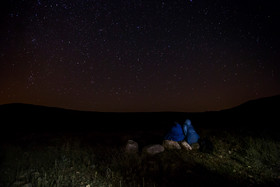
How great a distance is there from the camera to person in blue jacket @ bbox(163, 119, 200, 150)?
753 cm

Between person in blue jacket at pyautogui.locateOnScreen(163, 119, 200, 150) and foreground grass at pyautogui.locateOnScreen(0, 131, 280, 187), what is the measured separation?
491 millimetres

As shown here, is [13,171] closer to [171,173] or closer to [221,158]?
[171,173]

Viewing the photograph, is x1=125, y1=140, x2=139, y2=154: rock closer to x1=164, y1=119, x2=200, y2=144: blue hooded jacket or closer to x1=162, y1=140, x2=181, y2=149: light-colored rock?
x1=162, y1=140, x2=181, y2=149: light-colored rock

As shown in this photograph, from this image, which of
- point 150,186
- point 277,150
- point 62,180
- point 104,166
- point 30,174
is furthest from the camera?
point 277,150

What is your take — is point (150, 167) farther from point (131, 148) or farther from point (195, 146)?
point (195, 146)

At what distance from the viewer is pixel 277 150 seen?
6816mm

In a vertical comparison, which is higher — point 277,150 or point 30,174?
point 277,150

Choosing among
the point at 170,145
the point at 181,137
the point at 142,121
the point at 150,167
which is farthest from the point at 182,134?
the point at 142,121

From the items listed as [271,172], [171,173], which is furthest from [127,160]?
[271,172]

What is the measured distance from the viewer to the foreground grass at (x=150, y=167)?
464cm

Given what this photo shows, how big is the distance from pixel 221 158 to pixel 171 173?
2.35 m

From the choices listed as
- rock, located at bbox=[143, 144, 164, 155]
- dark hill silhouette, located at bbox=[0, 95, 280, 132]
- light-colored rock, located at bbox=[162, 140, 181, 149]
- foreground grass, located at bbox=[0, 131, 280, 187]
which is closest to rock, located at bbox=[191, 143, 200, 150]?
foreground grass, located at bbox=[0, 131, 280, 187]

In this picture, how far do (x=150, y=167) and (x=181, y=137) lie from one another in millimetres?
2782

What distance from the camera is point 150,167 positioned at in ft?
18.5
